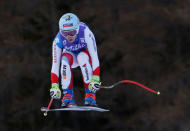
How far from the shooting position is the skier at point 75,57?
8516 millimetres

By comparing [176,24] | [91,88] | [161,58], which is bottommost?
[91,88]

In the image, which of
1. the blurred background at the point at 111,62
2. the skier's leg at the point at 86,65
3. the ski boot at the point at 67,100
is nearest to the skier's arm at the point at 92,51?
the skier's leg at the point at 86,65

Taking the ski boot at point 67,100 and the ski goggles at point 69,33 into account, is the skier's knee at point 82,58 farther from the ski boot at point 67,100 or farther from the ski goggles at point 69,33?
the ski boot at point 67,100

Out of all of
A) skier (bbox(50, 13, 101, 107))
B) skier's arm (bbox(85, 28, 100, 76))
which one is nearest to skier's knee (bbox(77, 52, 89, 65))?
skier (bbox(50, 13, 101, 107))

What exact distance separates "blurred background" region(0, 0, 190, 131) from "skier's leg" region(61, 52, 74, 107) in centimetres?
759

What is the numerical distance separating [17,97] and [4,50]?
1573mm

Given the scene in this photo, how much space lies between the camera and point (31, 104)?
1697 cm

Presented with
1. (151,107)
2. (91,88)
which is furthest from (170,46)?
(91,88)

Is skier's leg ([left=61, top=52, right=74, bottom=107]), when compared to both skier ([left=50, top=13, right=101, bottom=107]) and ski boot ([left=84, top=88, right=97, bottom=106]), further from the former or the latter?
ski boot ([left=84, top=88, right=97, bottom=106])

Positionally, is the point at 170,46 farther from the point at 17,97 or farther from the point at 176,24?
the point at 17,97

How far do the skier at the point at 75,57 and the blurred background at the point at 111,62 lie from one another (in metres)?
7.62

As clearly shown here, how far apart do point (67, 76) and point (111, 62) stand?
8778 millimetres

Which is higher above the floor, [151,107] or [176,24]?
[176,24]

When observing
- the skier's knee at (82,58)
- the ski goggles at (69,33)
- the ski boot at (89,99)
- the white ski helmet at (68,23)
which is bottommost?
the ski boot at (89,99)
